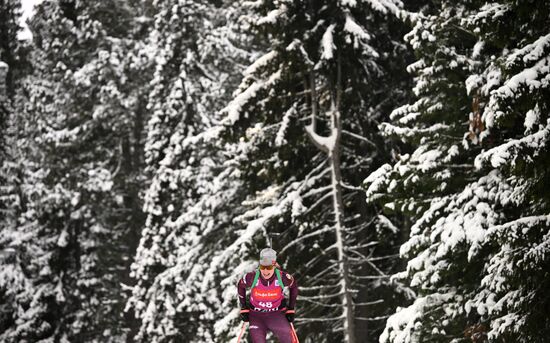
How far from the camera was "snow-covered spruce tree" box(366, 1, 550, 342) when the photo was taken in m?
8.72

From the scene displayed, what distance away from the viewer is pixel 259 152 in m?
16.4

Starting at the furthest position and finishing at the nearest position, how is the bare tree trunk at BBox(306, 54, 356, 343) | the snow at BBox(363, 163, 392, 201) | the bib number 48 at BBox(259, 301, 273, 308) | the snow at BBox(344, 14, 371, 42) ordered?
the bare tree trunk at BBox(306, 54, 356, 343) < the snow at BBox(344, 14, 371, 42) < the snow at BBox(363, 163, 392, 201) < the bib number 48 at BBox(259, 301, 273, 308)

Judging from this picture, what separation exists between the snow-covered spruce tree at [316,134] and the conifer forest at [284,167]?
0.06 metres

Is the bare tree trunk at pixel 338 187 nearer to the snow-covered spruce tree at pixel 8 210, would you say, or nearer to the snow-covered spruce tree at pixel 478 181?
the snow-covered spruce tree at pixel 478 181

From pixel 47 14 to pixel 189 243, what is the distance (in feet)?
39.8

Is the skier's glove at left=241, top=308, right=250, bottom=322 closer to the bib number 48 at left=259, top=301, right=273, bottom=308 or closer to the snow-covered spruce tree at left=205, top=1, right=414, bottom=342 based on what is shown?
the bib number 48 at left=259, top=301, right=273, bottom=308

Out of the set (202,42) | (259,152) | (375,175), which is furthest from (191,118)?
(375,175)

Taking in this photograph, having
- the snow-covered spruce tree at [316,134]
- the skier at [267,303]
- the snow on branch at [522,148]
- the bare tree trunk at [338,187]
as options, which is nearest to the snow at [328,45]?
the snow-covered spruce tree at [316,134]

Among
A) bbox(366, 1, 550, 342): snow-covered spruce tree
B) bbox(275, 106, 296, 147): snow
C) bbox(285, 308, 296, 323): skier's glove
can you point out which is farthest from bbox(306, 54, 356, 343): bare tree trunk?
bbox(285, 308, 296, 323): skier's glove

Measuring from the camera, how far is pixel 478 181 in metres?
11.0

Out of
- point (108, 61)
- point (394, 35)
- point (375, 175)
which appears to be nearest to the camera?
point (375, 175)

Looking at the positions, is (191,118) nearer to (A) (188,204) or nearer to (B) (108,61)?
(A) (188,204)

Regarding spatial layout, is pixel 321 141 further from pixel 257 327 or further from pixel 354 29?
pixel 257 327

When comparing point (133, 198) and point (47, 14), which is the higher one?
point (47, 14)
